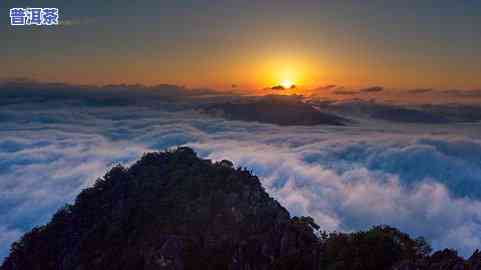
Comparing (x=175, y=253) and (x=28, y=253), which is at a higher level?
(x=175, y=253)

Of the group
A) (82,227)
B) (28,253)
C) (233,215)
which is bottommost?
(28,253)

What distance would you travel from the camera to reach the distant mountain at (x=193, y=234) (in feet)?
136

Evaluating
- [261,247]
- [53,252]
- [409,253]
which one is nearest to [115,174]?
[53,252]

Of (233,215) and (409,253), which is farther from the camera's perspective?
(233,215)

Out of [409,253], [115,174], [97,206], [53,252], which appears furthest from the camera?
[115,174]

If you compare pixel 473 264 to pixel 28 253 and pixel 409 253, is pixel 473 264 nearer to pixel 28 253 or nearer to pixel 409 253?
pixel 409 253

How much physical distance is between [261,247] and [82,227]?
96.7 ft

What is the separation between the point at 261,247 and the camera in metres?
46.2

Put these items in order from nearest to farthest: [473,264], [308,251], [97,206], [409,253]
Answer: [473,264] < [409,253] < [308,251] < [97,206]

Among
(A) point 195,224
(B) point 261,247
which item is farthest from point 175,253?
(B) point 261,247

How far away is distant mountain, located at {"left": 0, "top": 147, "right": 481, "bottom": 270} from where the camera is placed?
136 ft

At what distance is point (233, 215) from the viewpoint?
171ft

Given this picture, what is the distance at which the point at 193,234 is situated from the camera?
167 feet

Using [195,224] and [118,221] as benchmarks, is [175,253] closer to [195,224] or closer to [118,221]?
[195,224]
